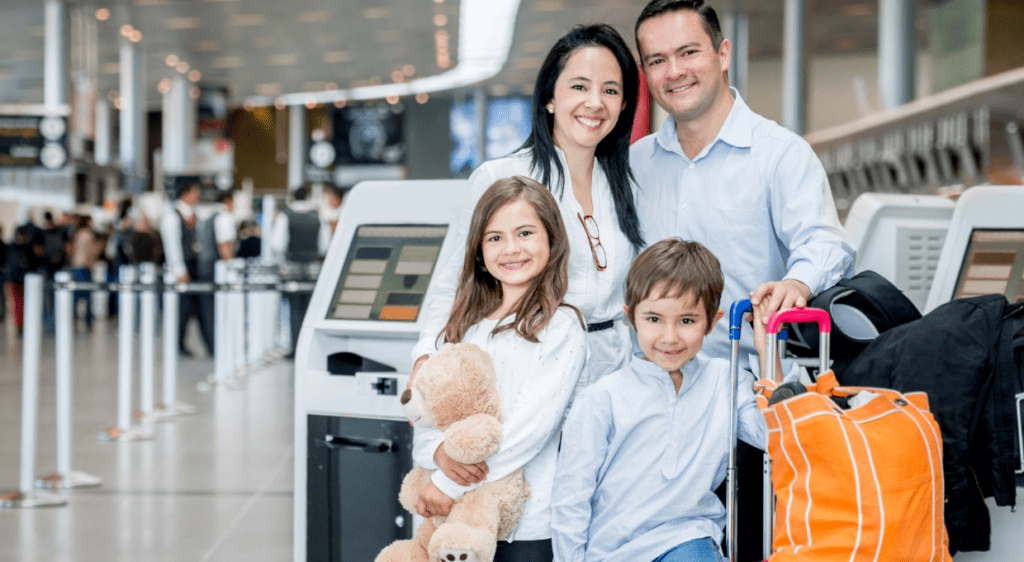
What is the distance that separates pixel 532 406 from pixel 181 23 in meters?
14.5

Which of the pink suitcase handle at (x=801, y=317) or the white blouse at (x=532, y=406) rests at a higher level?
the pink suitcase handle at (x=801, y=317)

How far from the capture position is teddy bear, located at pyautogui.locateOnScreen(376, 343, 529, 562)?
1.73 meters

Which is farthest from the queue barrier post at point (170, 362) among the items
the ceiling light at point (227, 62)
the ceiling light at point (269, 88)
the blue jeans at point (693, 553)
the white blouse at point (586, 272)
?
the ceiling light at point (269, 88)

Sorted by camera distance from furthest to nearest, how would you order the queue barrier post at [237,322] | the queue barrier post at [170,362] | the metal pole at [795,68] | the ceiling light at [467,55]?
the ceiling light at [467,55] < the metal pole at [795,68] < the queue barrier post at [237,322] < the queue barrier post at [170,362]

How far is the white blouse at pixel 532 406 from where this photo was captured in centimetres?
179

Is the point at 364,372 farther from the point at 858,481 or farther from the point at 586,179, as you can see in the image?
the point at 858,481

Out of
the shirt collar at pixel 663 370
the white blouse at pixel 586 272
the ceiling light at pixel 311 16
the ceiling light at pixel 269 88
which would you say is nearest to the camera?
the shirt collar at pixel 663 370

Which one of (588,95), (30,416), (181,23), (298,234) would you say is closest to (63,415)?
(30,416)

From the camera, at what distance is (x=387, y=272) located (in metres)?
2.61

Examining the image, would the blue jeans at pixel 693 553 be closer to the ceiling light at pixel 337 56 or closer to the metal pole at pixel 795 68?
the metal pole at pixel 795 68

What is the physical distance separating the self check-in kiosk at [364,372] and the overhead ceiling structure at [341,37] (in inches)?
442

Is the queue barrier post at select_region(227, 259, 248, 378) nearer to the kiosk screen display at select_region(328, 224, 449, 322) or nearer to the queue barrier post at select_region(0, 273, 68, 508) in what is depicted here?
the queue barrier post at select_region(0, 273, 68, 508)

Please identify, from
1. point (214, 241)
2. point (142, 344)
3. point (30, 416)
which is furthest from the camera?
point (214, 241)

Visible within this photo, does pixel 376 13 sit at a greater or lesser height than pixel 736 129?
greater
